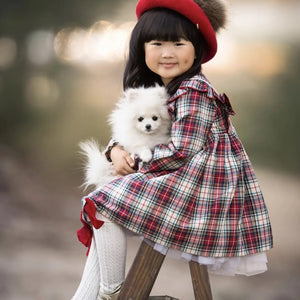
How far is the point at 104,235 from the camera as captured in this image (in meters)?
1.42

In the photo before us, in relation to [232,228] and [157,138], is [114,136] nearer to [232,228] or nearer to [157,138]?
[157,138]

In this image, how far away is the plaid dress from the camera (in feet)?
4.48

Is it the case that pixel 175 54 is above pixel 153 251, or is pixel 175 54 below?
above

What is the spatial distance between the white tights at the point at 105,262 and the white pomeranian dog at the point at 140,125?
0.74ft

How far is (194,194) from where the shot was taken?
1.39 metres

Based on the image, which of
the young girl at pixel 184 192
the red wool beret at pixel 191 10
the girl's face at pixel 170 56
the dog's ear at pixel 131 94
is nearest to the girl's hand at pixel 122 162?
the young girl at pixel 184 192

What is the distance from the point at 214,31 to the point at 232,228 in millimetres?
632

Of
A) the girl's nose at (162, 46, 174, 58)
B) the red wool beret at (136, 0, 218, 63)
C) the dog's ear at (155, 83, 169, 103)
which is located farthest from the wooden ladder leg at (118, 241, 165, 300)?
the red wool beret at (136, 0, 218, 63)

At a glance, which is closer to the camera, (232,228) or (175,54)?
(232,228)

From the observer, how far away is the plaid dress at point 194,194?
1366mm

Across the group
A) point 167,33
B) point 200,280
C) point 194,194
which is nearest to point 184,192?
point 194,194

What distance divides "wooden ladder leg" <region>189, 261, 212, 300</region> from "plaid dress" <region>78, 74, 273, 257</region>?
6cm

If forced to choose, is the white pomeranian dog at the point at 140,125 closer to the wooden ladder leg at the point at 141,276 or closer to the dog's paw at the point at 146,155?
the dog's paw at the point at 146,155

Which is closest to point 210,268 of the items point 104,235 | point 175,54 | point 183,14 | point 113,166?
point 104,235
